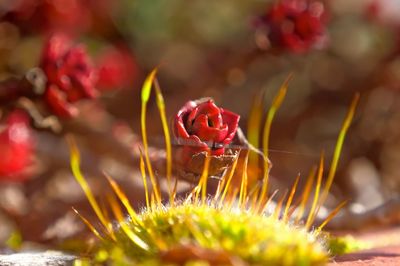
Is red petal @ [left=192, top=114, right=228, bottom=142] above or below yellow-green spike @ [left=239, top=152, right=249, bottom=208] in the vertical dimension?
above

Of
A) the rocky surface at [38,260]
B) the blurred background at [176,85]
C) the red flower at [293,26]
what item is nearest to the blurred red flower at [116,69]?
the blurred background at [176,85]

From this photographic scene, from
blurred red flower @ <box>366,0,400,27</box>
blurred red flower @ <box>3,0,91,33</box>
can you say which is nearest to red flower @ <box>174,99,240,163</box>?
blurred red flower @ <box>3,0,91,33</box>

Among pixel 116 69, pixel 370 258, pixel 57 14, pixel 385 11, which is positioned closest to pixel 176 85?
pixel 116 69

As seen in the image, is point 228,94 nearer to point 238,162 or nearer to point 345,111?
point 345,111

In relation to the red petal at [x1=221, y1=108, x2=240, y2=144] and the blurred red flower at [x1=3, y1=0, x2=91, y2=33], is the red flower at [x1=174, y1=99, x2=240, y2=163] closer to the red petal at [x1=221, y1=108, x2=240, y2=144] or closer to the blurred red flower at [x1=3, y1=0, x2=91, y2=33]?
the red petal at [x1=221, y1=108, x2=240, y2=144]

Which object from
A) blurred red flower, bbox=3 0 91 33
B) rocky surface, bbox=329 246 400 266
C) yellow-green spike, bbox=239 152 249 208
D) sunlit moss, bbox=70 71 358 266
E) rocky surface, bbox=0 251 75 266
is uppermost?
blurred red flower, bbox=3 0 91 33

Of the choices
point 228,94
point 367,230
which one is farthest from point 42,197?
point 367,230

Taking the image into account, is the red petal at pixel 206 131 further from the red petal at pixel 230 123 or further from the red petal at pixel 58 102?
the red petal at pixel 58 102

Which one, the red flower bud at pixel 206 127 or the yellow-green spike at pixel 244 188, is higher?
the red flower bud at pixel 206 127
